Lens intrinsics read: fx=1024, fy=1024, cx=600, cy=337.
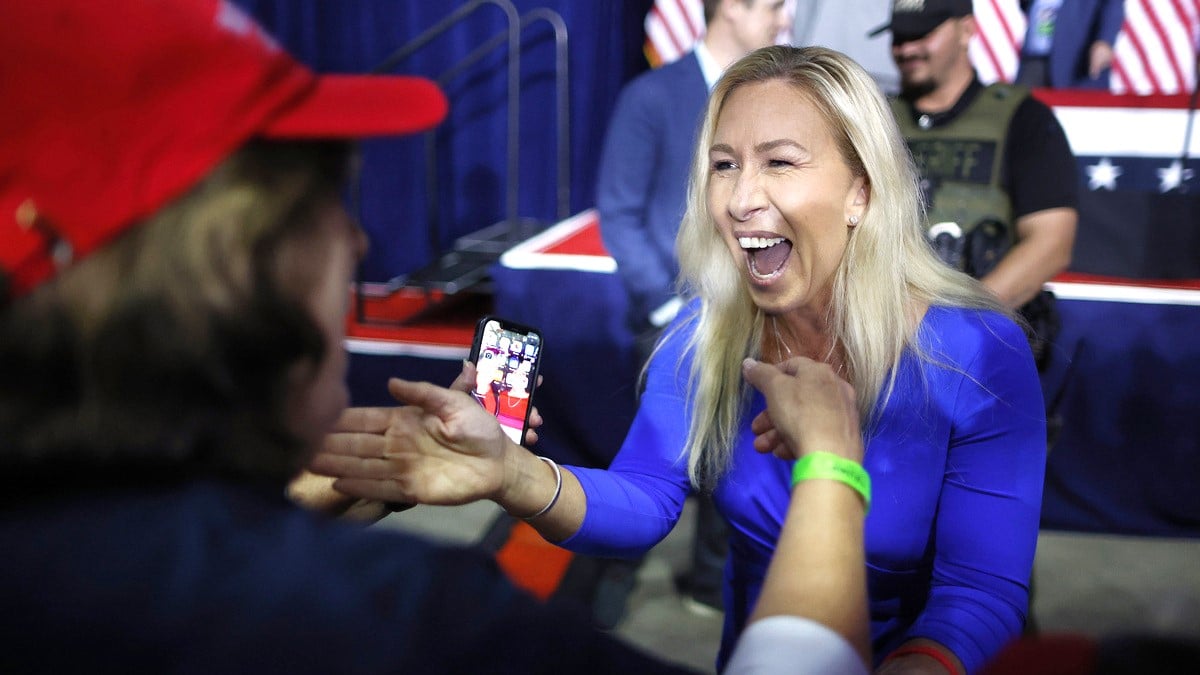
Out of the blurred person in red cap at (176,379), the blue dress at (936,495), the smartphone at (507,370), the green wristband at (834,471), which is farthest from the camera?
the smartphone at (507,370)

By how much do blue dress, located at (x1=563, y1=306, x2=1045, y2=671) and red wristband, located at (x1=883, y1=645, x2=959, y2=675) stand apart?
4 centimetres

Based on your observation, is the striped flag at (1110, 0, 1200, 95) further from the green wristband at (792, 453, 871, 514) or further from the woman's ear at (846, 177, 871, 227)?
the green wristband at (792, 453, 871, 514)

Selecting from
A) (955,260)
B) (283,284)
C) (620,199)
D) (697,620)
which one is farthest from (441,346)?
(283,284)

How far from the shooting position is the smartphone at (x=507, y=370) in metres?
1.48

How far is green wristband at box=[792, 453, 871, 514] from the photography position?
958 millimetres

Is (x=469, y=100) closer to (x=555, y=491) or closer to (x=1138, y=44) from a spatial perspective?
(x=1138, y=44)

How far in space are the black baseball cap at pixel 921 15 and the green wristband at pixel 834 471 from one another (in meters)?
2.33

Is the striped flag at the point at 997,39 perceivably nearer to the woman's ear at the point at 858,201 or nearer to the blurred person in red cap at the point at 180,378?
the woman's ear at the point at 858,201

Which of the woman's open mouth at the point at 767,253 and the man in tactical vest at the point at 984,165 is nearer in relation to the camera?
the woman's open mouth at the point at 767,253

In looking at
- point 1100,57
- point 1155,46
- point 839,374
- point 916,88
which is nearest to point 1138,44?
point 1155,46

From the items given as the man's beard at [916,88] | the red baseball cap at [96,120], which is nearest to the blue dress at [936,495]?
the red baseball cap at [96,120]

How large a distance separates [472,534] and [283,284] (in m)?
3.22

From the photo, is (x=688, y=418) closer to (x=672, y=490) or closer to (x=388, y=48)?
(x=672, y=490)

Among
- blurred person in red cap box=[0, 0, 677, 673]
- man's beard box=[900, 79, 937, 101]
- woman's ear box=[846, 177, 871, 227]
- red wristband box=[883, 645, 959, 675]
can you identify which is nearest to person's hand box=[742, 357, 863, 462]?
red wristband box=[883, 645, 959, 675]
